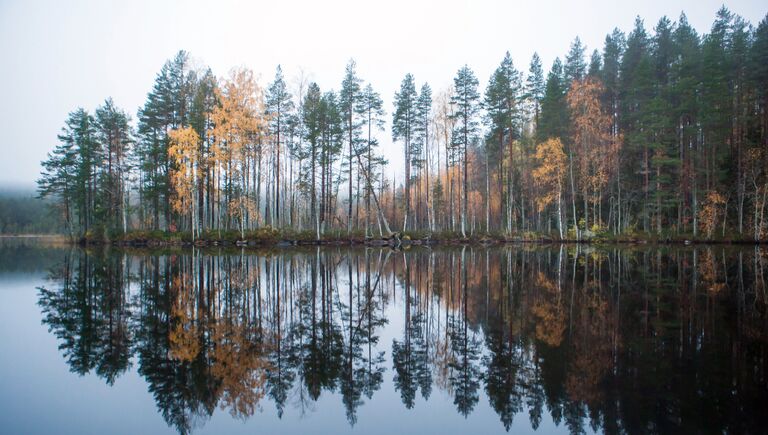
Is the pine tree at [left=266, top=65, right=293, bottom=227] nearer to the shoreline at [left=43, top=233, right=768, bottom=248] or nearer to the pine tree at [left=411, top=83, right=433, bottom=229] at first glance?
the shoreline at [left=43, top=233, right=768, bottom=248]

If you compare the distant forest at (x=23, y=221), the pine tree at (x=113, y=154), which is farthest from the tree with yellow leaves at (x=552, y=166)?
the distant forest at (x=23, y=221)

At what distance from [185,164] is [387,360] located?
3405 cm

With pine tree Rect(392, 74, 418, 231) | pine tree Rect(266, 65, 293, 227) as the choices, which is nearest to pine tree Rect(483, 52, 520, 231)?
pine tree Rect(392, 74, 418, 231)

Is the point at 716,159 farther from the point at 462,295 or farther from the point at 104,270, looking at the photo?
the point at 104,270

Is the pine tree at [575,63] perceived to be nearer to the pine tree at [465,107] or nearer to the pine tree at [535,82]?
the pine tree at [535,82]

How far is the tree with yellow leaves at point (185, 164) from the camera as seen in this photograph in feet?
115

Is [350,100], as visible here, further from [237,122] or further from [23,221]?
[23,221]

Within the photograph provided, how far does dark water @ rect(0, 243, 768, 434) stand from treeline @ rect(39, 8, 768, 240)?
26.3 metres

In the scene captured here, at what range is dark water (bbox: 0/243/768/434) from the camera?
5121 millimetres

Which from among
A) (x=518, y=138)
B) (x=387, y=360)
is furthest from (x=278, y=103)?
(x=387, y=360)

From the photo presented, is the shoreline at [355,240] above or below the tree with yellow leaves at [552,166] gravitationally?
below

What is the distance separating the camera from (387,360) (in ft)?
24.2

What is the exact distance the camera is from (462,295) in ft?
43.4

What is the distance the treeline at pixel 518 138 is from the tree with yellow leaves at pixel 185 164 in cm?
13
